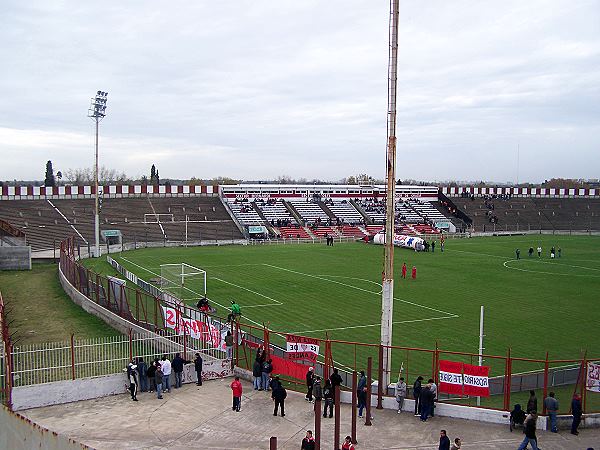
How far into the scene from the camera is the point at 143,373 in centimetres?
1845

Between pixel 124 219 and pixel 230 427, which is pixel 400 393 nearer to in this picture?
pixel 230 427

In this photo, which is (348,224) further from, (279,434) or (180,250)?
(279,434)

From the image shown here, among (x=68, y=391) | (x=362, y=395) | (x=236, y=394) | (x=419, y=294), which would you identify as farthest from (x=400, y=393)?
(x=419, y=294)

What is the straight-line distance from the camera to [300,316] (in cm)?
3098

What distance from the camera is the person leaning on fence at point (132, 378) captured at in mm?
17812

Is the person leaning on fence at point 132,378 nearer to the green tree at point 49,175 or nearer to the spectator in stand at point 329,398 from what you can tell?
the spectator in stand at point 329,398

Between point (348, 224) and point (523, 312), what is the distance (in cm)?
5523

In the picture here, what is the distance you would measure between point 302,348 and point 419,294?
64.7 ft

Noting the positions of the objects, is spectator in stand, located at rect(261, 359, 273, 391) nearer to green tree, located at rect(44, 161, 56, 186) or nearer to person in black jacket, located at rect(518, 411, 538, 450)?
person in black jacket, located at rect(518, 411, 538, 450)

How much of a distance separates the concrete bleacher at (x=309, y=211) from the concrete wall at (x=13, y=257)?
4529cm

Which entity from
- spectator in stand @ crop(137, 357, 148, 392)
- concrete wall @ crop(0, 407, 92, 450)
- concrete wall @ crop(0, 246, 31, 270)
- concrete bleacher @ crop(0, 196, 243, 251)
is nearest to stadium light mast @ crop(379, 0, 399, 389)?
spectator in stand @ crop(137, 357, 148, 392)

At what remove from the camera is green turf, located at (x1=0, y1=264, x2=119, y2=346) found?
26547 millimetres

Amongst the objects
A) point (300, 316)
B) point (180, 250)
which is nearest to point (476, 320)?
point (300, 316)

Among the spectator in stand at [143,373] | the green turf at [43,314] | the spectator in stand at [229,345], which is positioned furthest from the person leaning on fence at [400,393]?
the green turf at [43,314]
